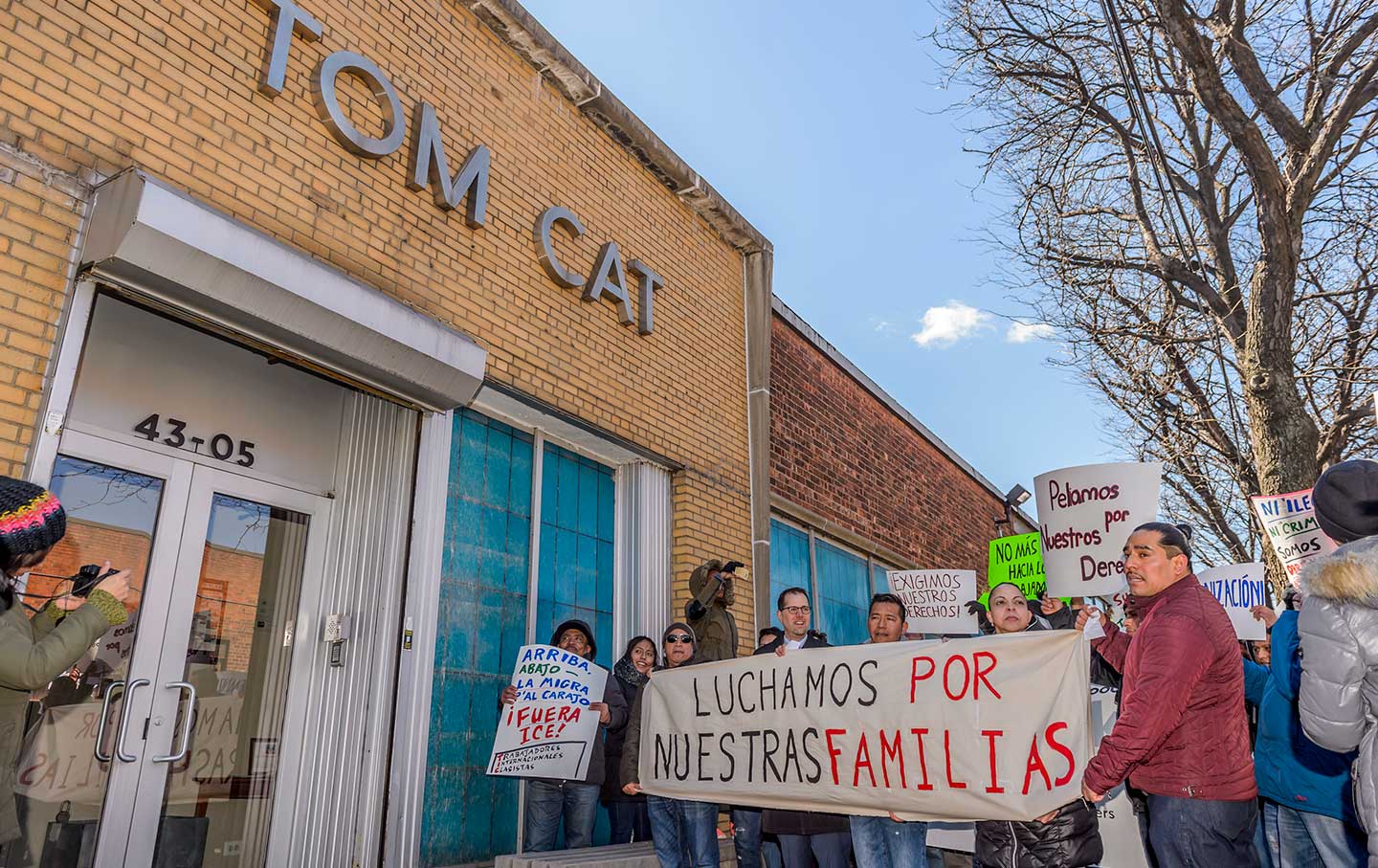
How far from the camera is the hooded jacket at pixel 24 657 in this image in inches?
118

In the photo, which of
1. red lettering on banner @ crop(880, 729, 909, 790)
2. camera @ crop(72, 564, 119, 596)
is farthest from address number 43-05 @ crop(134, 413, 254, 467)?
red lettering on banner @ crop(880, 729, 909, 790)

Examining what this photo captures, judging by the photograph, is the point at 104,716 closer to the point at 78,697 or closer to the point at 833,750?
the point at 78,697

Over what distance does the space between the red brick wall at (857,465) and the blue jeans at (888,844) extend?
214 inches

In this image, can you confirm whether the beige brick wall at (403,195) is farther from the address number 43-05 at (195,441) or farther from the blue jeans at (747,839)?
the blue jeans at (747,839)

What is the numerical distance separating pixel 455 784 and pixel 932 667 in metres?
3.42

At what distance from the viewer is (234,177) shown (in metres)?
4.93

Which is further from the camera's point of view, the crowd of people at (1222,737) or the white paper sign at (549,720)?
the white paper sign at (549,720)

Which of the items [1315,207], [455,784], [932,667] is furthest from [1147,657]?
[1315,207]

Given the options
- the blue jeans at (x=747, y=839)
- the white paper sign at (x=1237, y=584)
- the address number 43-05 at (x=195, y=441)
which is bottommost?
the blue jeans at (x=747, y=839)

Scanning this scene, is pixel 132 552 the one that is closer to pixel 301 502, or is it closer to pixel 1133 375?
pixel 301 502

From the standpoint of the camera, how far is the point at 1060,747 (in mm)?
3652

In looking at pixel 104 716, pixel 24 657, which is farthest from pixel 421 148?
pixel 24 657

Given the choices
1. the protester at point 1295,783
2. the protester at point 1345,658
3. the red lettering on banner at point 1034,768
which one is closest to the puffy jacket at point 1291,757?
the protester at point 1295,783

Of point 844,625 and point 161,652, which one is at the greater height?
point 844,625
